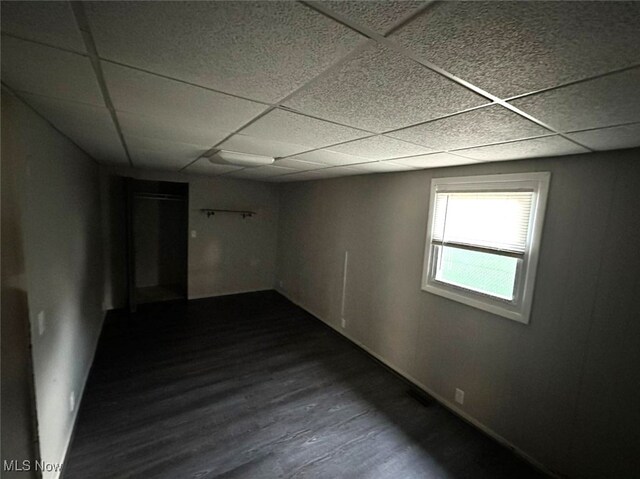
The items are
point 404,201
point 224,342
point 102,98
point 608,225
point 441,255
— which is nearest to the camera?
point 102,98

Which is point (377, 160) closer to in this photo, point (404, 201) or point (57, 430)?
point (404, 201)

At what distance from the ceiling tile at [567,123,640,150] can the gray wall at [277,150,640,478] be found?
170 mm

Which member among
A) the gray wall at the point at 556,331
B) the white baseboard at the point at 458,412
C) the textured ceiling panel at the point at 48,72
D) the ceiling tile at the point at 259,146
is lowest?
the white baseboard at the point at 458,412

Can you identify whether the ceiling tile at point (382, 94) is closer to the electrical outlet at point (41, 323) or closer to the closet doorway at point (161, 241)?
the electrical outlet at point (41, 323)

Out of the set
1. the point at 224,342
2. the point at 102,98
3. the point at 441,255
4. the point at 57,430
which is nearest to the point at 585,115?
the point at 441,255

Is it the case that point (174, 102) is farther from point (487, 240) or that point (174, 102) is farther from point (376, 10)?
point (487, 240)

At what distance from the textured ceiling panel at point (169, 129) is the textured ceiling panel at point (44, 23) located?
76 cm

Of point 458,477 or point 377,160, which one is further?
point 377,160

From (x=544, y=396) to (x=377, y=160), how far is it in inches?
88.3

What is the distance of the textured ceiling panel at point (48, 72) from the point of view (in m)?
0.87

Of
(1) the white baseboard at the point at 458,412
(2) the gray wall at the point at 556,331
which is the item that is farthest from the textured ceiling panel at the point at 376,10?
(1) the white baseboard at the point at 458,412

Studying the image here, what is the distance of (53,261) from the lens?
1792mm

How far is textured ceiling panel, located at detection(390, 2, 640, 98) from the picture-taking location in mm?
595

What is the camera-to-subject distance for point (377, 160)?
2.50 metres
